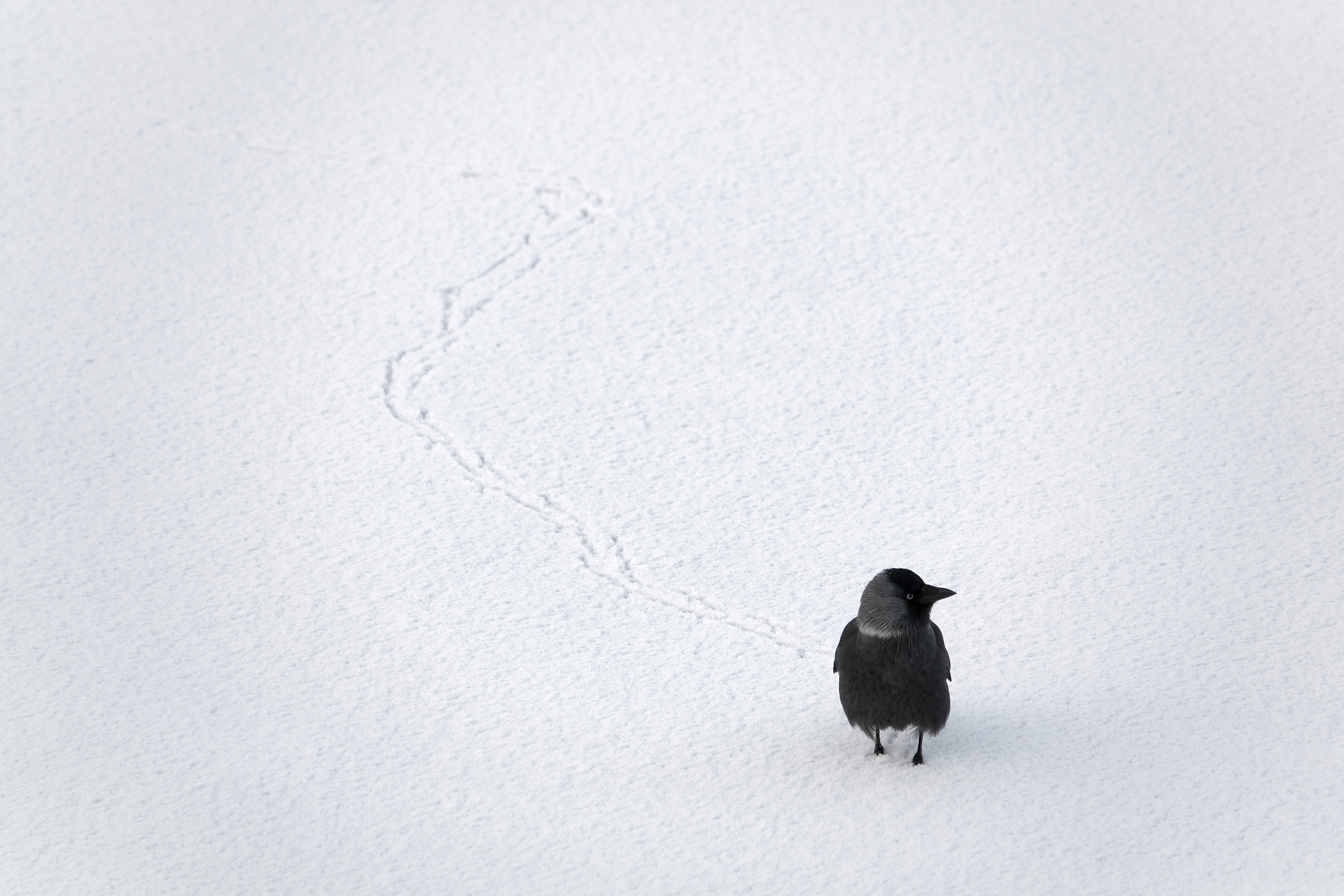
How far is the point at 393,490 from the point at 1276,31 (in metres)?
3.62

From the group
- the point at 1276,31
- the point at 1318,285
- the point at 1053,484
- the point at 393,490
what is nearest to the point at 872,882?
the point at 1053,484

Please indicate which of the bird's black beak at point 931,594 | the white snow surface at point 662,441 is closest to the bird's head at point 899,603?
the bird's black beak at point 931,594

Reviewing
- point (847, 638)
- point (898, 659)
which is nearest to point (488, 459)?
point (847, 638)

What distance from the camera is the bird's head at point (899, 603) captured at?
2570 millimetres

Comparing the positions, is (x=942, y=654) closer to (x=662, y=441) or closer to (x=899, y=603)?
(x=899, y=603)

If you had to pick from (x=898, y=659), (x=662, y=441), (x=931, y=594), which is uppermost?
(x=662, y=441)

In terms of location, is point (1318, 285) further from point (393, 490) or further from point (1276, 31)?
point (393, 490)

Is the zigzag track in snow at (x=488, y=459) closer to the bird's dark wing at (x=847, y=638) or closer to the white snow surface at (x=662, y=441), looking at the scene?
the white snow surface at (x=662, y=441)

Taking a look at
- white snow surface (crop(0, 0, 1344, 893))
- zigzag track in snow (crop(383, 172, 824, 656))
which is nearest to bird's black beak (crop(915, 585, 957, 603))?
white snow surface (crop(0, 0, 1344, 893))

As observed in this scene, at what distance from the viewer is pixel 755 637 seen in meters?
3.12

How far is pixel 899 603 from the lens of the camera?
2.57 metres

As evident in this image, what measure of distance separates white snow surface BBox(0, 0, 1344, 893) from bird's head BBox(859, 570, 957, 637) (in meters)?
0.32

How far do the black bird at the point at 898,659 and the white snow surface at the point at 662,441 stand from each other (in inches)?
6.2

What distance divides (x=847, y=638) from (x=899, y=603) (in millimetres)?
130
